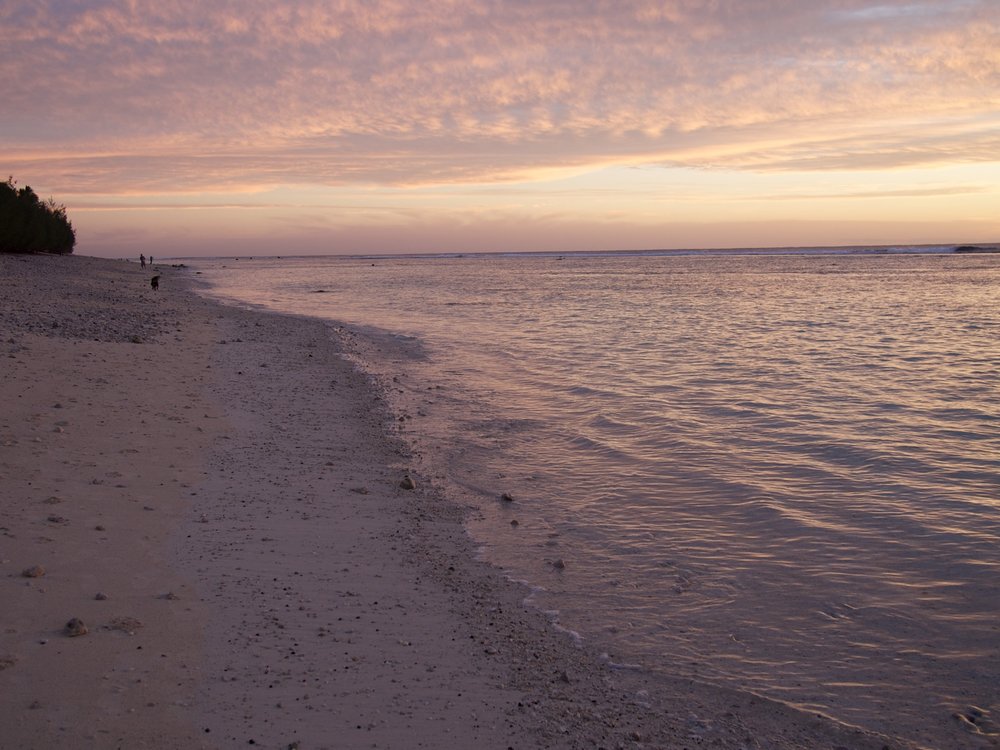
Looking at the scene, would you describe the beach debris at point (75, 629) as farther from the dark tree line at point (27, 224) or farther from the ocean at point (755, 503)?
the dark tree line at point (27, 224)

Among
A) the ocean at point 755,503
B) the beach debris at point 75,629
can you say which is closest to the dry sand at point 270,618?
the beach debris at point 75,629

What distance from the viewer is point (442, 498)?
7895 mm

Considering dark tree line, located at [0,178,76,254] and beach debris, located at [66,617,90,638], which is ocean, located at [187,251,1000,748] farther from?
dark tree line, located at [0,178,76,254]

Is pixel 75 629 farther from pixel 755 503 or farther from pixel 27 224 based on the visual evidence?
pixel 27 224

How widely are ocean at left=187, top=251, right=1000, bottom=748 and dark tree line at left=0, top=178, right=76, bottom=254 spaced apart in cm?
4627

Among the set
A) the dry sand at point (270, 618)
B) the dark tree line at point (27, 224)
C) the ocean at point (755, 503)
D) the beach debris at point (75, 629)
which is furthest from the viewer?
the dark tree line at point (27, 224)

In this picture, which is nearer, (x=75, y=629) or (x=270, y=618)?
(x=75, y=629)

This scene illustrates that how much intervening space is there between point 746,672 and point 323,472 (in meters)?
5.06

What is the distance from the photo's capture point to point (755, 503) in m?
7.78

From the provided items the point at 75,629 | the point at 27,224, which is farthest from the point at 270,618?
the point at 27,224

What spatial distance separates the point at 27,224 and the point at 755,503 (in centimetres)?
6240

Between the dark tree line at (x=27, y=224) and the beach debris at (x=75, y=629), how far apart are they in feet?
189

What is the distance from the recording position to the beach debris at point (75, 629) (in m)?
4.40

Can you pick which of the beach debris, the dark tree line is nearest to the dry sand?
the beach debris
